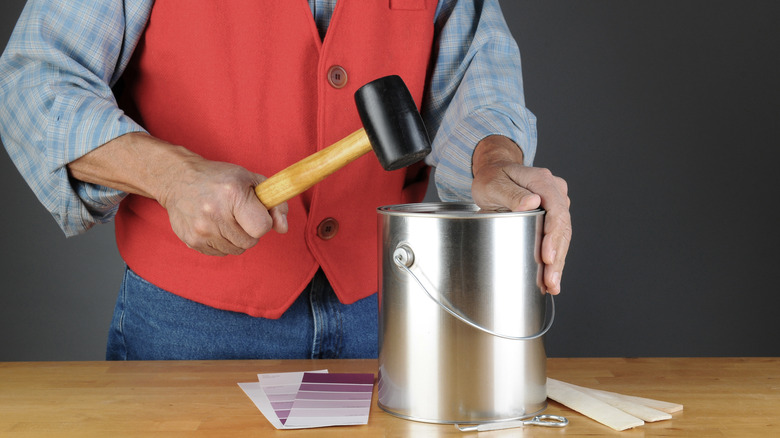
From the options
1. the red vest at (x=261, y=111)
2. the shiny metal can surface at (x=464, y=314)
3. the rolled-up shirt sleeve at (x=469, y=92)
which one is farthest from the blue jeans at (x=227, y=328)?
the shiny metal can surface at (x=464, y=314)

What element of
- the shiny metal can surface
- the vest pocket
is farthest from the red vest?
the shiny metal can surface

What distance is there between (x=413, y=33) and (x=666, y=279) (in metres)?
1.83

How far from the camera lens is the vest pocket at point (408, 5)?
4.59 ft

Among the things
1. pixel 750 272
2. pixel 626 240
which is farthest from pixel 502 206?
pixel 750 272

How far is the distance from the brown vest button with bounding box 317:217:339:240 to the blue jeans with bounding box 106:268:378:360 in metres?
0.09

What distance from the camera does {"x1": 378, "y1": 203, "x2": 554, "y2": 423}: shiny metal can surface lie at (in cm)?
91

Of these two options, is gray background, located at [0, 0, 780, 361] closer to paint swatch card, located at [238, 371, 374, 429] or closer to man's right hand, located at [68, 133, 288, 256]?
man's right hand, located at [68, 133, 288, 256]

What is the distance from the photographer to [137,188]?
3.90 feet

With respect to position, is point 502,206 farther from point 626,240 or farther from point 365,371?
point 626,240

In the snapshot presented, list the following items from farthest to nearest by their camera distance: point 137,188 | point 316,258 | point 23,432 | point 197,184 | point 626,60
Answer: point 626,60
point 316,258
point 137,188
point 197,184
point 23,432

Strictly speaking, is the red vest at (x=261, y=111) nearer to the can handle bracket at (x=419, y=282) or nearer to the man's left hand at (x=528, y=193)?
the man's left hand at (x=528, y=193)

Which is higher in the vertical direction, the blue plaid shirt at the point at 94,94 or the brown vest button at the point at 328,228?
the blue plaid shirt at the point at 94,94

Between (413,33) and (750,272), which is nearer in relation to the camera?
(413,33)

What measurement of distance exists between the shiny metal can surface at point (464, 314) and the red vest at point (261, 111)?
42 cm
